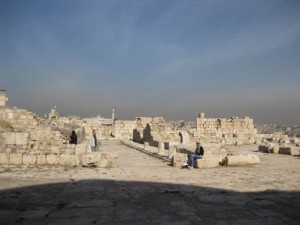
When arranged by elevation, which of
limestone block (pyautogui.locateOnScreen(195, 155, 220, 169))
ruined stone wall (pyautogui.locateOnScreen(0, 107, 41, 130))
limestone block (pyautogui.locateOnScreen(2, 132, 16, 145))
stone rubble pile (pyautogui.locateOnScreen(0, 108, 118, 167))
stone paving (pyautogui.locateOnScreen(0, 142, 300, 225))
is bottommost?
stone paving (pyautogui.locateOnScreen(0, 142, 300, 225))

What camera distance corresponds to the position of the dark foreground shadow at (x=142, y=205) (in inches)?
192

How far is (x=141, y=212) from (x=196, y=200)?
1.42 meters

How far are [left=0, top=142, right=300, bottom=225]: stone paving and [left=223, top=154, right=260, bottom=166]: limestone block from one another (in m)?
2.62

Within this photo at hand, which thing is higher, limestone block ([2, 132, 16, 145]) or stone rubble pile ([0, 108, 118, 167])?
limestone block ([2, 132, 16, 145])

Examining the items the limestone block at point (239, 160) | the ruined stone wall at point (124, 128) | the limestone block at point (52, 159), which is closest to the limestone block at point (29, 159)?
the limestone block at point (52, 159)

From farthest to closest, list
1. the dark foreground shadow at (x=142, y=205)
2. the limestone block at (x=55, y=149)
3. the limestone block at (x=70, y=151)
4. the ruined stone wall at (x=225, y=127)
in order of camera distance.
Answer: the ruined stone wall at (x=225, y=127), the limestone block at (x=70, y=151), the limestone block at (x=55, y=149), the dark foreground shadow at (x=142, y=205)

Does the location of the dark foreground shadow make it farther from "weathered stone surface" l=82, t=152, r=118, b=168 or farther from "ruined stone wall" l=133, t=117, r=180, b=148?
"ruined stone wall" l=133, t=117, r=180, b=148

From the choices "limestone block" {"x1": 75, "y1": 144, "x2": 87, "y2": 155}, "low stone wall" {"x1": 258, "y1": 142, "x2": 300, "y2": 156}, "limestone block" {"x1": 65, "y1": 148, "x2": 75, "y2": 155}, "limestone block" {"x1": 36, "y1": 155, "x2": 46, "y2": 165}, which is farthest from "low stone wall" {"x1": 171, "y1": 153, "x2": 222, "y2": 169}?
"low stone wall" {"x1": 258, "y1": 142, "x2": 300, "y2": 156}

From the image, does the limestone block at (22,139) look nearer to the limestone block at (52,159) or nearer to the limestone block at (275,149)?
the limestone block at (52,159)

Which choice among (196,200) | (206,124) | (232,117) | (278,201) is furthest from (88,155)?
(232,117)

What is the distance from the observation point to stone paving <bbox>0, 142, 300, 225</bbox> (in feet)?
16.2

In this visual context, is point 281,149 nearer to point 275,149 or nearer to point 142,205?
point 275,149

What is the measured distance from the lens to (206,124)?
34.8 meters

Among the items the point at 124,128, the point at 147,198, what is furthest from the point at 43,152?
the point at 124,128
